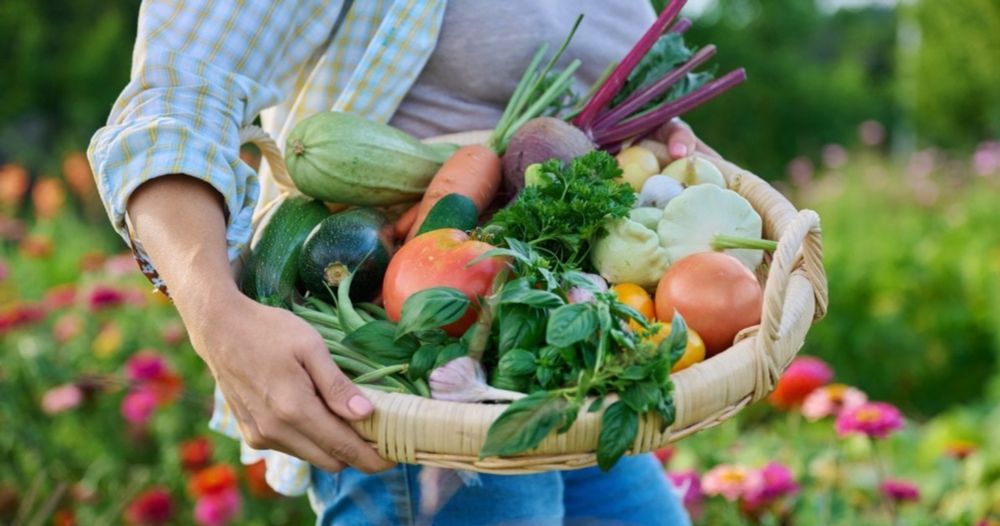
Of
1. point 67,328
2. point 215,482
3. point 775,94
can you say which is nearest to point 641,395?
point 215,482

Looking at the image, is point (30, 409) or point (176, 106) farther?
point (30, 409)

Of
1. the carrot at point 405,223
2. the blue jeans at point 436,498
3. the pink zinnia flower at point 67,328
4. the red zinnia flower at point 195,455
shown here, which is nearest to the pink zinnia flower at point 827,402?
the blue jeans at point 436,498

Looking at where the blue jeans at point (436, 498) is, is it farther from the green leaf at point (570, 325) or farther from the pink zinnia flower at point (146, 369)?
the pink zinnia flower at point (146, 369)

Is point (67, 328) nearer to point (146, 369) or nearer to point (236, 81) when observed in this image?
point (146, 369)

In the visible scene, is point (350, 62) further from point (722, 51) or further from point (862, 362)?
point (722, 51)

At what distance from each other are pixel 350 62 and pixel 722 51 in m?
12.5

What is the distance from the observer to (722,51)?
13.5 meters

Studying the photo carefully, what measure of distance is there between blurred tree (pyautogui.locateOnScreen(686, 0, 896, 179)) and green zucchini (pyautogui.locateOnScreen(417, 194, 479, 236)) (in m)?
10.9

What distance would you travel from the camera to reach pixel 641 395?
3.89ft

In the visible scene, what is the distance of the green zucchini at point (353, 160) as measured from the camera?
1558mm

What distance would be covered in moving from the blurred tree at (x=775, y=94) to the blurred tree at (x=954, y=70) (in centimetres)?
194

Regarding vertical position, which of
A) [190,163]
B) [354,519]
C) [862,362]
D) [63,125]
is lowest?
[63,125]

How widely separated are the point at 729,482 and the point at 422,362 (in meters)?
1.35

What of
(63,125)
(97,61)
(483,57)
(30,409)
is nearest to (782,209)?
(483,57)
